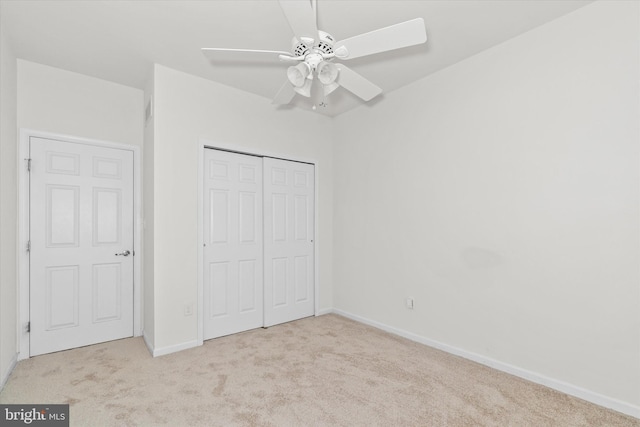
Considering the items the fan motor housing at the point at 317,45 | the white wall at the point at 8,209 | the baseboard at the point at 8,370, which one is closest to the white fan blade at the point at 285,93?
the fan motor housing at the point at 317,45

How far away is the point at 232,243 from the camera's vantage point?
11.4ft

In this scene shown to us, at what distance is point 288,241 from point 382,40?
2.64 metres

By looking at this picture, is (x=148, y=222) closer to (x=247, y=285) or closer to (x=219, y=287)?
(x=219, y=287)

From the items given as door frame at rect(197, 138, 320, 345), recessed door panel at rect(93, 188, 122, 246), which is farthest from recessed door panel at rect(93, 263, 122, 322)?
door frame at rect(197, 138, 320, 345)

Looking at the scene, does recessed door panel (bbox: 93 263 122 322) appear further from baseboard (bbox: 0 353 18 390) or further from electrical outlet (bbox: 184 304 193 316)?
electrical outlet (bbox: 184 304 193 316)

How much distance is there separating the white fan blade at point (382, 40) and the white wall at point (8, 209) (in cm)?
252

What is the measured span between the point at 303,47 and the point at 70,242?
2.89 meters

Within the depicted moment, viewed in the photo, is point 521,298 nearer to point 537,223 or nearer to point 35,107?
point 537,223

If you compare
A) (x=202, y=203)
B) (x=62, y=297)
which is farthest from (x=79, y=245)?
(x=202, y=203)

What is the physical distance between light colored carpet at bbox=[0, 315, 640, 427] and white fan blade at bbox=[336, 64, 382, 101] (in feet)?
7.19

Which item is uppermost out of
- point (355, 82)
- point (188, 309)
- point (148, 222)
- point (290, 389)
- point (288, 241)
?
point (355, 82)

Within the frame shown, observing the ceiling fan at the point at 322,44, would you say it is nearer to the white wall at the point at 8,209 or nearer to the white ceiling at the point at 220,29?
the white ceiling at the point at 220,29

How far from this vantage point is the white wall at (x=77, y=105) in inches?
114

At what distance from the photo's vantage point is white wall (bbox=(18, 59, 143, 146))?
289cm
